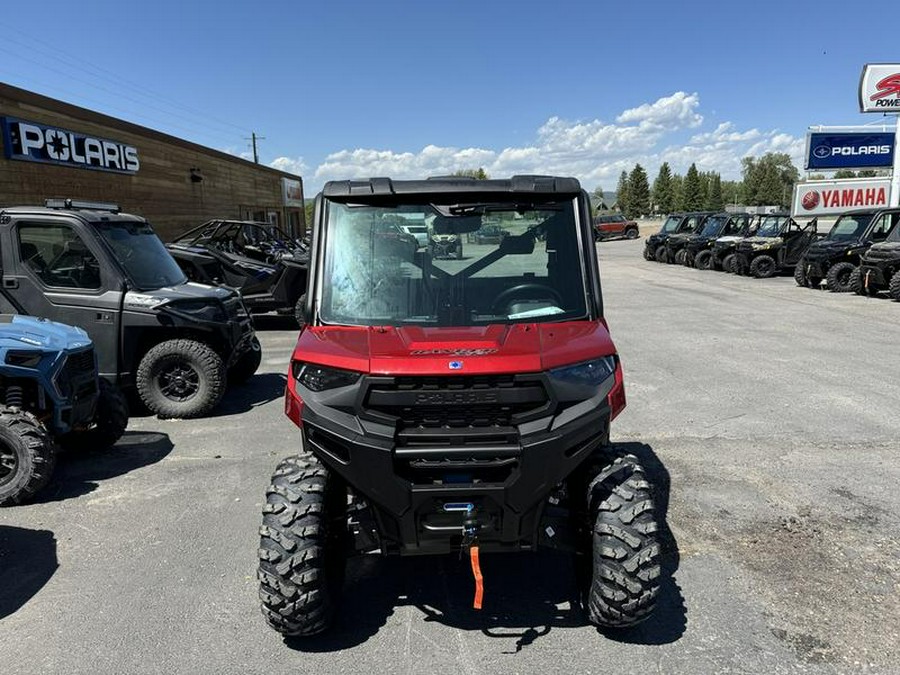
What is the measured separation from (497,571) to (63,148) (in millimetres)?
13532

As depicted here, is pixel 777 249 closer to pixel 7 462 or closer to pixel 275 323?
pixel 275 323

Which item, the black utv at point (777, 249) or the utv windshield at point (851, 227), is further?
the black utv at point (777, 249)

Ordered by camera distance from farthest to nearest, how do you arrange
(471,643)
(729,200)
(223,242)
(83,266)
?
(729,200)
(223,242)
(83,266)
(471,643)

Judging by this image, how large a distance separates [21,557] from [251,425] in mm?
2659

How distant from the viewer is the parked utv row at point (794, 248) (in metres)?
14.4

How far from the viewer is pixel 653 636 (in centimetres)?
302

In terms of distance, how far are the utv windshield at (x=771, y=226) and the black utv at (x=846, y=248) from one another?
155 inches

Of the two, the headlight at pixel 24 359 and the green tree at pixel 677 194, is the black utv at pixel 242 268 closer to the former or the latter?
the headlight at pixel 24 359

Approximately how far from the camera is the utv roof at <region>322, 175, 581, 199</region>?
10.4 ft

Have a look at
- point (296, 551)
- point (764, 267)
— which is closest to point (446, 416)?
point (296, 551)

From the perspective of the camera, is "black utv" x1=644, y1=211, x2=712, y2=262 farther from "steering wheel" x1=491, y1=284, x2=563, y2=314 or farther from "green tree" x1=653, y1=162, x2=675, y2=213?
"green tree" x1=653, y1=162, x2=675, y2=213

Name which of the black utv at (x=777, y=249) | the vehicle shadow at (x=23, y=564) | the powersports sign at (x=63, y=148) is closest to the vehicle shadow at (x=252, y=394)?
the vehicle shadow at (x=23, y=564)

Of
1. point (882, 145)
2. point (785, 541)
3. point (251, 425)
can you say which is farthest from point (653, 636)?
point (882, 145)

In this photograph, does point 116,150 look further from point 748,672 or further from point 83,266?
point 748,672
